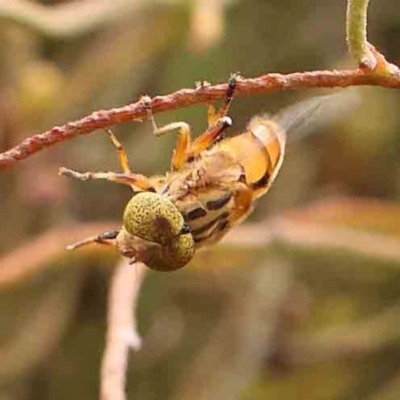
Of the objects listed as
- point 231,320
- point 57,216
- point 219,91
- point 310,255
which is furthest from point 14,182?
point 219,91

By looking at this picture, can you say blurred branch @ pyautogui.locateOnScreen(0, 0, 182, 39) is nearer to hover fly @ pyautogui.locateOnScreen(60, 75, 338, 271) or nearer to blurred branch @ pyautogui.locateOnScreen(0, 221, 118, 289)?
blurred branch @ pyautogui.locateOnScreen(0, 221, 118, 289)

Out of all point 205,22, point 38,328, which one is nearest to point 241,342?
point 38,328

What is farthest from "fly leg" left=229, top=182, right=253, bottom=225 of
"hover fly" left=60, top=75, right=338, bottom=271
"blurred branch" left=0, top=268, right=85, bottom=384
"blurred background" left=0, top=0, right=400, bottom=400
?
"blurred branch" left=0, top=268, right=85, bottom=384

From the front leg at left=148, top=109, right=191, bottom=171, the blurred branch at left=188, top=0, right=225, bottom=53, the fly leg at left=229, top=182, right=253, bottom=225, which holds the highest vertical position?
the blurred branch at left=188, top=0, right=225, bottom=53

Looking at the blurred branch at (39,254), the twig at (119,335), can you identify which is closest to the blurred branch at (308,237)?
the blurred branch at (39,254)

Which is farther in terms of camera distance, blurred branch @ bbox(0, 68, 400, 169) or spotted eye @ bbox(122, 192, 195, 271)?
spotted eye @ bbox(122, 192, 195, 271)

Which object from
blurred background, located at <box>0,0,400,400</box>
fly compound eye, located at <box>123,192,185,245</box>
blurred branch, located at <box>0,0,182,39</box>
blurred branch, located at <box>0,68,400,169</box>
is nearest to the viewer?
blurred branch, located at <box>0,68,400,169</box>

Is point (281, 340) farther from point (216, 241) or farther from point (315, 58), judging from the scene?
point (216, 241)
